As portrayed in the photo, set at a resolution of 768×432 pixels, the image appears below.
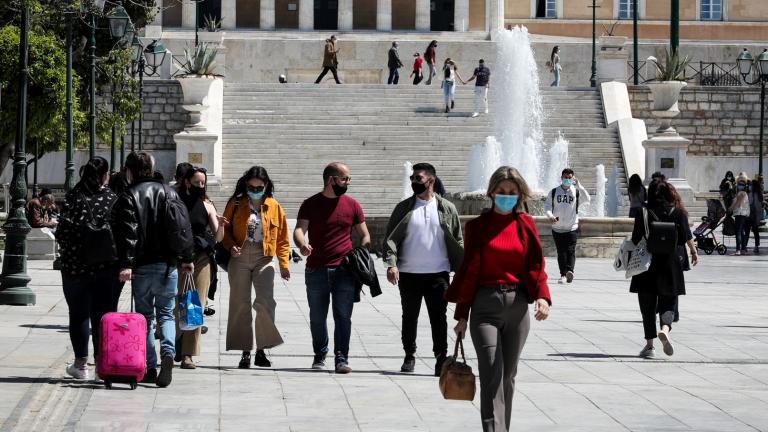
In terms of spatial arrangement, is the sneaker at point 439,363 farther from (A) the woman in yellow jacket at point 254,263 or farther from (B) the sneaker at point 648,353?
(B) the sneaker at point 648,353

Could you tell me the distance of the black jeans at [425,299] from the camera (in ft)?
38.8

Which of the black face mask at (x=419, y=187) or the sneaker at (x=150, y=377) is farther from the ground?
the black face mask at (x=419, y=187)

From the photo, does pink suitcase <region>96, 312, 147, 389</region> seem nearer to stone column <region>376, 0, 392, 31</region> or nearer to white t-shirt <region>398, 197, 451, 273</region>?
white t-shirt <region>398, 197, 451, 273</region>

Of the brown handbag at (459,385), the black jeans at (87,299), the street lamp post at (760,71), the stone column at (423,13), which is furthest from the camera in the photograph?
the stone column at (423,13)

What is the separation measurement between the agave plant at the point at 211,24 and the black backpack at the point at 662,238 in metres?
39.8

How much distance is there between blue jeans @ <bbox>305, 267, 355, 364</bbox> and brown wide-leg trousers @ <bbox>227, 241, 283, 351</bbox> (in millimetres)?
295

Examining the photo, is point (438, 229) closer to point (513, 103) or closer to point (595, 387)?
point (595, 387)

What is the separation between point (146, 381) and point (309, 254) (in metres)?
1.74

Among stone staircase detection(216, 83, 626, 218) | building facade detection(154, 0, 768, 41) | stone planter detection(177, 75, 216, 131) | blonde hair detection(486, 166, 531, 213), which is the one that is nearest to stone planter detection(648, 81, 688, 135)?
stone staircase detection(216, 83, 626, 218)

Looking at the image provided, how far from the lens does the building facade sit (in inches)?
2518

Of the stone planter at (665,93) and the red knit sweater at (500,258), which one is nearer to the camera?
the red knit sweater at (500,258)

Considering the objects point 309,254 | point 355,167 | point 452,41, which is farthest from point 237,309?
point 452,41

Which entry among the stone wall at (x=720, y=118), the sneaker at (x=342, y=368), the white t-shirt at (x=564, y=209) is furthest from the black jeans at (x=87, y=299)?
the stone wall at (x=720, y=118)

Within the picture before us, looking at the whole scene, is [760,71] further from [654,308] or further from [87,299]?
[87,299]
